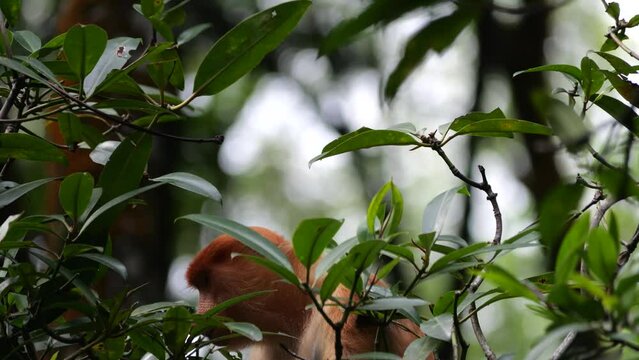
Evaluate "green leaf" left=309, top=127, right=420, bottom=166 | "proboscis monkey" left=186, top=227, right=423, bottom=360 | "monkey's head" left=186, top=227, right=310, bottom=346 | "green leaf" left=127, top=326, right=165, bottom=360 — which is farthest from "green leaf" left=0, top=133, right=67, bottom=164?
"monkey's head" left=186, top=227, right=310, bottom=346

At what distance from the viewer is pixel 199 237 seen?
18.6 ft

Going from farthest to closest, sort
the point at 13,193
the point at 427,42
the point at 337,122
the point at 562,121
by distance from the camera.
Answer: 1. the point at 337,122
2. the point at 13,193
3. the point at 427,42
4. the point at 562,121

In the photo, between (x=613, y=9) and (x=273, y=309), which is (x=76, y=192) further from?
(x=273, y=309)

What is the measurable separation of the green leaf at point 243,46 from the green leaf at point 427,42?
250 millimetres

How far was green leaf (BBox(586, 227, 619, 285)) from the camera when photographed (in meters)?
0.78

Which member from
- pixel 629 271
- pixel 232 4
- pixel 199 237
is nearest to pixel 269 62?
pixel 232 4

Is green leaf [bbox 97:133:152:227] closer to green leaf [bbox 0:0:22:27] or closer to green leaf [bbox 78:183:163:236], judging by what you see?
green leaf [bbox 78:183:163:236]

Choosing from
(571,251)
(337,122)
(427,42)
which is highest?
(427,42)

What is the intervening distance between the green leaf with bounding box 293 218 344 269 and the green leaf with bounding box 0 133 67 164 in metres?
0.46

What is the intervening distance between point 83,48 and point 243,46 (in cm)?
23

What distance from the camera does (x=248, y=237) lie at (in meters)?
1.03

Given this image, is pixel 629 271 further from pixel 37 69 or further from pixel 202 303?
pixel 202 303

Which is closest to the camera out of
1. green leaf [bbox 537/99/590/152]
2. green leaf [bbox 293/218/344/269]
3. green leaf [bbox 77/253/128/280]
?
green leaf [bbox 537/99/590/152]

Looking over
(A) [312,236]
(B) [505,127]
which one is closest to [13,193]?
(A) [312,236]
